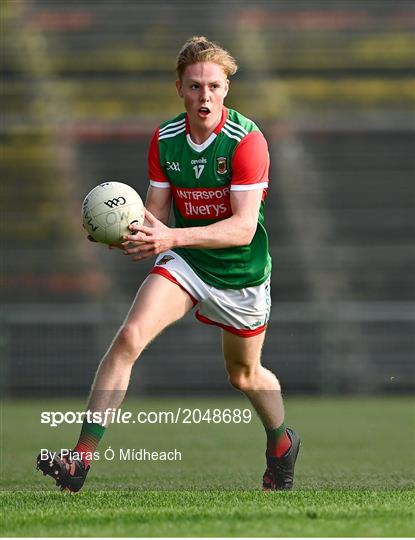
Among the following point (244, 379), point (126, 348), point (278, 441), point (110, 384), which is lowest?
point (278, 441)

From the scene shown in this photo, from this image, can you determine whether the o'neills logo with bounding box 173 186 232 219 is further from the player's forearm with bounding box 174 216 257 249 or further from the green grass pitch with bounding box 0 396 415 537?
the green grass pitch with bounding box 0 396 415 537

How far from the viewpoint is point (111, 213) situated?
15.9ft

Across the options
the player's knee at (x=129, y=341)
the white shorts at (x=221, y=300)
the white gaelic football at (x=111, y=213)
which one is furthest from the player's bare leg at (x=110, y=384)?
the white gaelic football at (x=111, y=213)

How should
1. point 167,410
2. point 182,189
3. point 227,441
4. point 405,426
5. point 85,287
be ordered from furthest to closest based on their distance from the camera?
point 85,287
point 167,410
point 405,426
point 227,441
point 182,189

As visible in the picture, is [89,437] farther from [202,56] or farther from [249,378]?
[202,56]

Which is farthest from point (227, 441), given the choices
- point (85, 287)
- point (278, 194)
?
point (278, 194)

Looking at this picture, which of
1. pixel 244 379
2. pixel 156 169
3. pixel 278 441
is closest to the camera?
pixel 156 169

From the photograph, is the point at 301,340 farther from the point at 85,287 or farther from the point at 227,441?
the point at 227,441

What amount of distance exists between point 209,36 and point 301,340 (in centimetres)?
548

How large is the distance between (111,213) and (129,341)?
501 mm

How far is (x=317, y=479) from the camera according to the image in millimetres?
5945

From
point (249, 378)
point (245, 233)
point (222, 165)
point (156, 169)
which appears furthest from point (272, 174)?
point (245, 233)

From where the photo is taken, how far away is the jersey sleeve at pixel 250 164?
16.6ft

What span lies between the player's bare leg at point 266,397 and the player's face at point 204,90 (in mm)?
936
